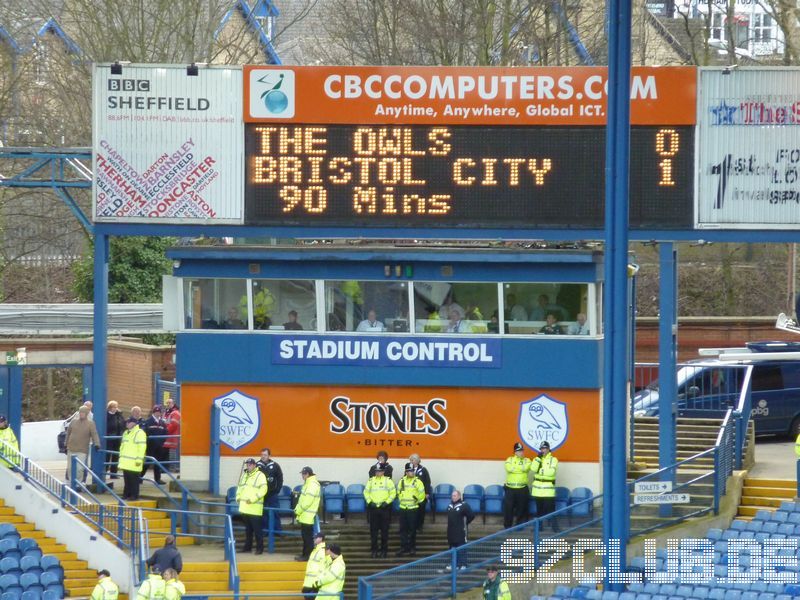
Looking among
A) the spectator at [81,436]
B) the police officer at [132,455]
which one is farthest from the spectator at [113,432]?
the police officer at [132,455]

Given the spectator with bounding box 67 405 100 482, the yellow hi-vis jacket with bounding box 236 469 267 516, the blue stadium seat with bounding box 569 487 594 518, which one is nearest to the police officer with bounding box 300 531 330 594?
the yellow hi-vis jacket with bounding box 236 469 267 516

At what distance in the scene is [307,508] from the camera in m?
19.9

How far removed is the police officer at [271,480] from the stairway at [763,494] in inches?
260

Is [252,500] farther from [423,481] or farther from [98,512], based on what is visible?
[423,481]

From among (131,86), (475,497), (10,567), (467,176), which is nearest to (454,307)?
(467,176)

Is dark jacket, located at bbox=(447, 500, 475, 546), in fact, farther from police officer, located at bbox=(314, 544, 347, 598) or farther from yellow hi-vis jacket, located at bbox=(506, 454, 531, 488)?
police officer, located at bbox=(314, 544, 347, 598)

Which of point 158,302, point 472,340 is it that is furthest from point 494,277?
point 158,302

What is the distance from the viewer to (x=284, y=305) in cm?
2173

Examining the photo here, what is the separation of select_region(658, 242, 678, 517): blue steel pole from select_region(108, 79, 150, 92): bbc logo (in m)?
7.64

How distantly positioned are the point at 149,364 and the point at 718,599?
18973 mm

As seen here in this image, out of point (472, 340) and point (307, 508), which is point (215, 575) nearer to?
point (307, 508)

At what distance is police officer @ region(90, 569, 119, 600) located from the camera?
18203 millimetres

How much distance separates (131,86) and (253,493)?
602 centimetres

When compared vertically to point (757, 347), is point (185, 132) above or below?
above
